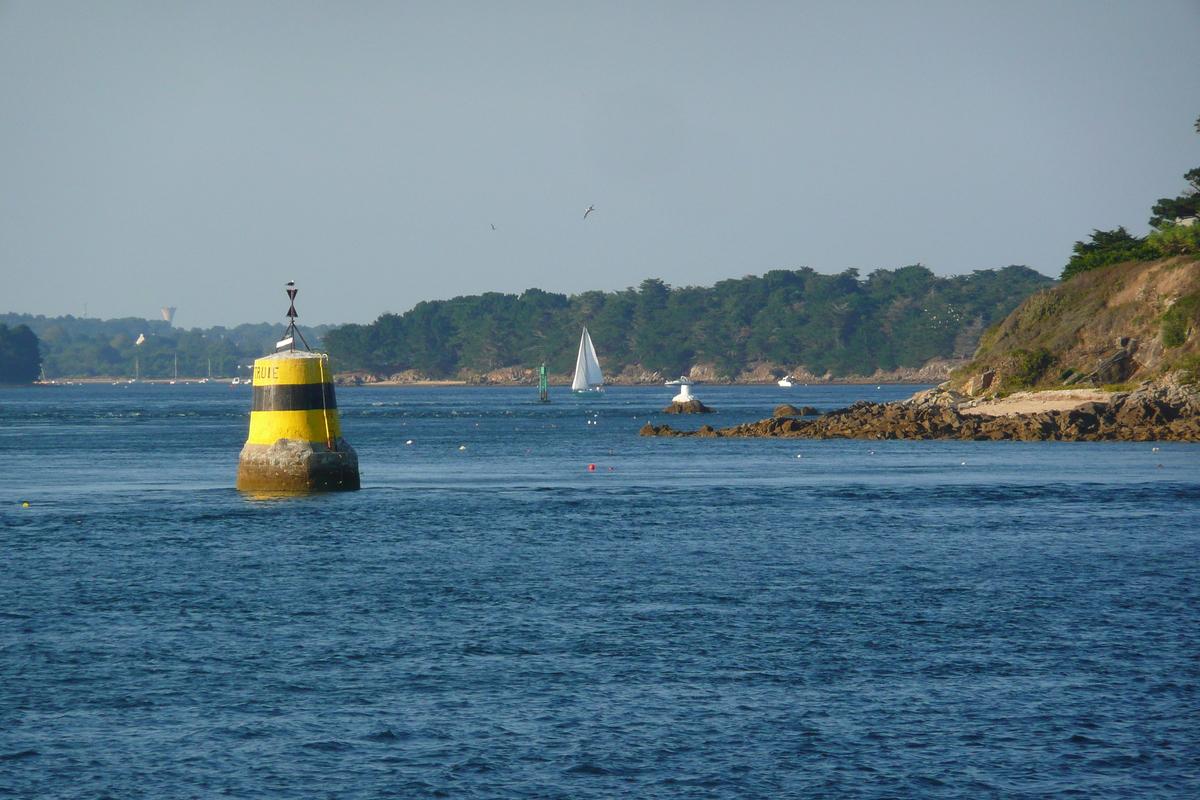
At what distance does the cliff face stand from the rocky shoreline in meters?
Answer: 4.94

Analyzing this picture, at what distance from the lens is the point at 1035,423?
86625mm

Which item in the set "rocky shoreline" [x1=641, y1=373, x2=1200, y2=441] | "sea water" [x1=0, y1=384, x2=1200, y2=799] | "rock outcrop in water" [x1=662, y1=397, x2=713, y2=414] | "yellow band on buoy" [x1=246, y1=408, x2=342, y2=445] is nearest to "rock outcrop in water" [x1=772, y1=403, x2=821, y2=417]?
"rock outcrop in water" [x1=662, y1=397, x2=713, y2=414]

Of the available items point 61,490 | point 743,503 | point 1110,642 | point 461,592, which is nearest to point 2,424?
point 61,490

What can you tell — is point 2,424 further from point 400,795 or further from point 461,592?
point 400,795

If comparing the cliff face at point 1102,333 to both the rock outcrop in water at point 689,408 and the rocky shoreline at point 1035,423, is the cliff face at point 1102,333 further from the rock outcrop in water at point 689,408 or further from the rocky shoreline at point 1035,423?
the rock outcrop in water at point 689,408

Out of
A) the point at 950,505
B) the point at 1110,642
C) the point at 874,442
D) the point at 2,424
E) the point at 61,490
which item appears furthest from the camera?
the point at 2,424

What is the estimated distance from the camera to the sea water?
1686 centimetres

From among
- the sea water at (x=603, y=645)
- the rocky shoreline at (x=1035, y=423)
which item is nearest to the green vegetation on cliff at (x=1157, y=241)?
the rocky shoreline at (x=1035, y=423)

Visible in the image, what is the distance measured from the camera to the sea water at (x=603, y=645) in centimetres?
1686

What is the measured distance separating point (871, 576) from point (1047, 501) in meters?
19.2

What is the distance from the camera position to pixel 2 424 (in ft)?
425

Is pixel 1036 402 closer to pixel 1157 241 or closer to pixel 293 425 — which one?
pixel 1157 241

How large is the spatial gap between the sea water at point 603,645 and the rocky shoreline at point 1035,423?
1391 inches

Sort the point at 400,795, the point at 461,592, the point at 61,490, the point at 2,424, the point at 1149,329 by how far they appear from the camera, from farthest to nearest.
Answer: the point at 2,424, the point at 1149,329, the point at 61,490, the point at 461,592, the point at 400,795
